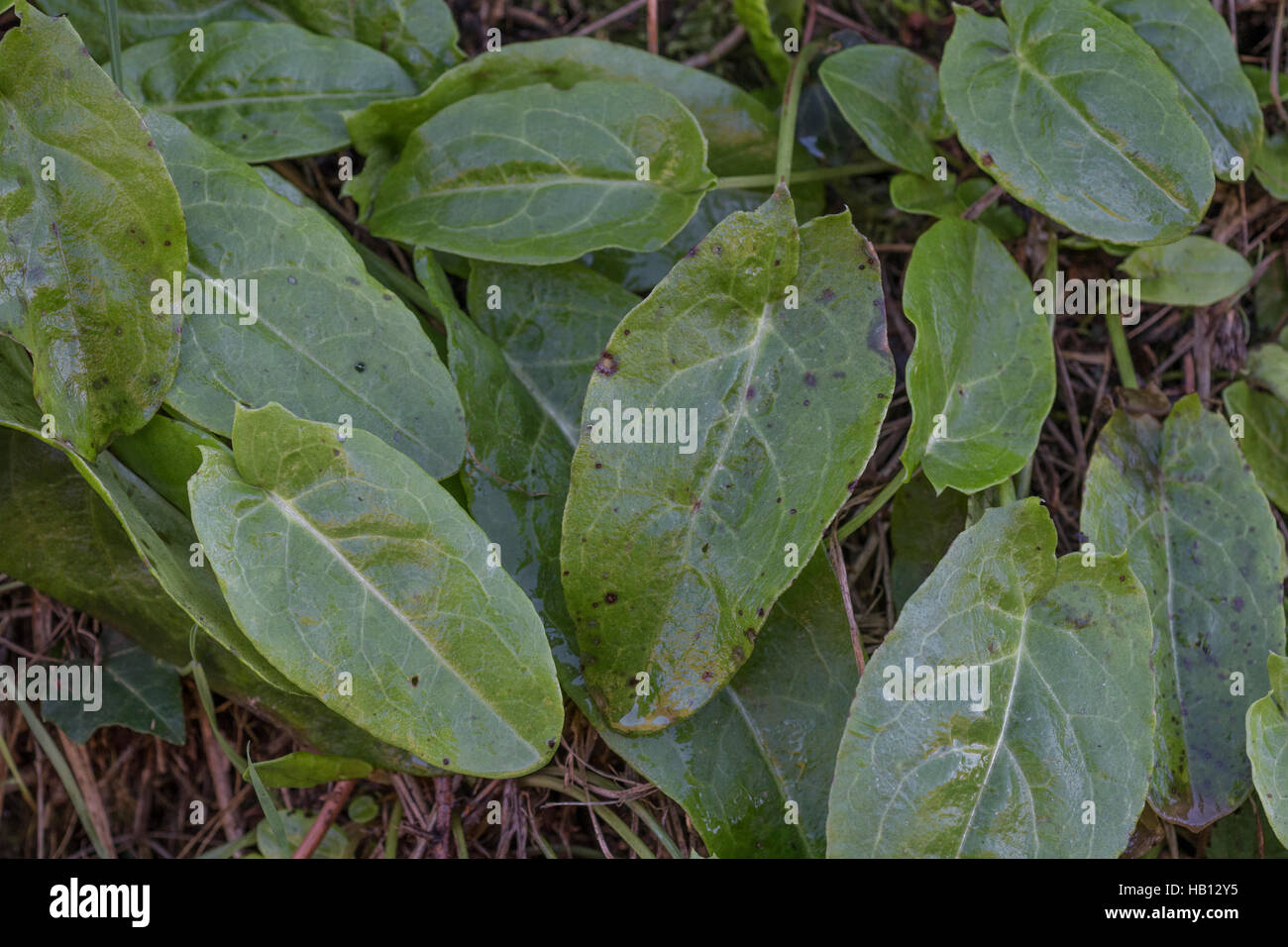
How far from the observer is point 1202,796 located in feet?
4.21

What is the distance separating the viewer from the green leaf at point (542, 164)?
1345 mm

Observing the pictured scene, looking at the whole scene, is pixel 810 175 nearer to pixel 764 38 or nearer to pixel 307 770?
pixel 764 38

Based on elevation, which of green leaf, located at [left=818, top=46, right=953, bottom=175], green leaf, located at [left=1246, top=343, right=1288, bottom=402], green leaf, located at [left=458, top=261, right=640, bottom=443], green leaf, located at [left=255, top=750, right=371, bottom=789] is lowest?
green leaf, located at [left=255, top=750, right=371, bottom=789]

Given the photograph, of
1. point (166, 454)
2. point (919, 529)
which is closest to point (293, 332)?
point (166, 454)

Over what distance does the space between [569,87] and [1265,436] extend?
1170mm

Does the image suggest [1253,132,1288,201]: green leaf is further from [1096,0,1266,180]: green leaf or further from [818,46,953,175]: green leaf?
[818,46,953,175]: green leaf

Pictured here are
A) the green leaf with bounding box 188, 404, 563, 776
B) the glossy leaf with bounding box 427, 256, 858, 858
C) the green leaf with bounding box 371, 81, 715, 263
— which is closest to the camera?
the green leaf with bounding box 188, 404, 563, 776

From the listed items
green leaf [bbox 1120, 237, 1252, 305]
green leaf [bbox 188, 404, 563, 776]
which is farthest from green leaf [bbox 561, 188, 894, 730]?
green leaf [bbox 1120, 237, 1252, 305]

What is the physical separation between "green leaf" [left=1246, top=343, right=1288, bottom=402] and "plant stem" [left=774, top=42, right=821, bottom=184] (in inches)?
30.6

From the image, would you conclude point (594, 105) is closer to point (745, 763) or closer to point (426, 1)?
point (426, 1)

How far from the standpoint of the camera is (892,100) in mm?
1419

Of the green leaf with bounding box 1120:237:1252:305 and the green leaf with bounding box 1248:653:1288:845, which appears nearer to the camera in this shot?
the green leaf with bounding box 1248:653:1288:845

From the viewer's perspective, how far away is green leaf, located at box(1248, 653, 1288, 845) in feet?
3.93
